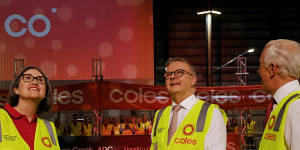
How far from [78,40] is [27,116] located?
45.4ft

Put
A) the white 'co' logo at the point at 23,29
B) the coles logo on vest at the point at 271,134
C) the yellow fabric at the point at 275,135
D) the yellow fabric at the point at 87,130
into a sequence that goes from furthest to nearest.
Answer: the white 'co' logo at the point at 23,29 < the yellow fabric at the point at 87,130 < the coles logo on vest at the point at 271,134 < the yellow fabric at the point at 275,135

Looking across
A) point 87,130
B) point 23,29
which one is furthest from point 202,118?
point 23,29

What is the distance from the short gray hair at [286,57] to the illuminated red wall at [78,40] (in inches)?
558

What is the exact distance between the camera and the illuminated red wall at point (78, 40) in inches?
647

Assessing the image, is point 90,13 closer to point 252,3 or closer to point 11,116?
point 252,3

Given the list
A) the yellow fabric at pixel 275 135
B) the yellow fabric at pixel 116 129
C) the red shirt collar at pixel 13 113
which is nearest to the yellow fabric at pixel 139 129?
the yellow fabric at pixel 116 129

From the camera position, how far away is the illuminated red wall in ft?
53.9

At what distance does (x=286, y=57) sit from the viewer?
7.89 ft

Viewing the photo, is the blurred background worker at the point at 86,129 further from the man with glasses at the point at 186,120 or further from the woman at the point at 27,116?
the man with glasses at the point at 186,120

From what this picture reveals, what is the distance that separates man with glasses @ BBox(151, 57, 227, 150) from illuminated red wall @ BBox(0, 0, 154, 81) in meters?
13.0

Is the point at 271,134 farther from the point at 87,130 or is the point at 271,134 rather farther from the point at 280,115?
the point at 87,130

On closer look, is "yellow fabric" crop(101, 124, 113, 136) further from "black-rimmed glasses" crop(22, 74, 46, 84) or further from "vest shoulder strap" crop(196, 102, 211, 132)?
"vest shoulder strap" crop(196, 102, 211, 132)

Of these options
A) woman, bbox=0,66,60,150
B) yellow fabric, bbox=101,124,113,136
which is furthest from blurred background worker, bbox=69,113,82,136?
woman, bbox=0,66,60,150

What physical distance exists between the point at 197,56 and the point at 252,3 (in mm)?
4908
